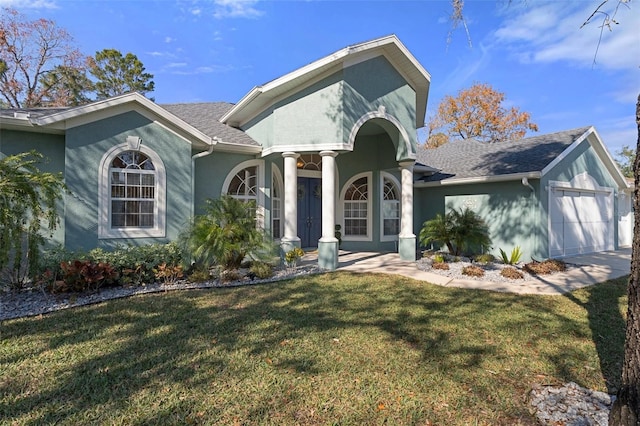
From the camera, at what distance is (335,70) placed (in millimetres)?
9422

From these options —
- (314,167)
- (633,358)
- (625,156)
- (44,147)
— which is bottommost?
(633,358)

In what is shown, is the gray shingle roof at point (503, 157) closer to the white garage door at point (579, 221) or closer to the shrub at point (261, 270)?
the white garage door at point (579, 221)

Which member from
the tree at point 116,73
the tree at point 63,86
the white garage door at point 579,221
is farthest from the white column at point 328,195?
the tree at point 63,86

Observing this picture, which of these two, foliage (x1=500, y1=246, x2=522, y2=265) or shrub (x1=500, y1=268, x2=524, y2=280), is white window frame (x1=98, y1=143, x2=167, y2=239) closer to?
shrub (x1=500, y1=268, x2=524, y2=280)

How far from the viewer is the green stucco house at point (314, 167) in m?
8.05

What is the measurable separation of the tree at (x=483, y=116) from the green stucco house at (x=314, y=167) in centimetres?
1815

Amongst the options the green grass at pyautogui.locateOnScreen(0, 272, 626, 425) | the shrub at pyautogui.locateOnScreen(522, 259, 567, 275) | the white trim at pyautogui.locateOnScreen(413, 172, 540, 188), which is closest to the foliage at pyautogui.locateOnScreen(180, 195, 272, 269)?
the green grass at pyautogui.locateOnScreen(0, 272, 626, 425)

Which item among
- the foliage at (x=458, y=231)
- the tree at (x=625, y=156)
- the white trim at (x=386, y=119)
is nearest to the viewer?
the white trim at (x=386, y=119)

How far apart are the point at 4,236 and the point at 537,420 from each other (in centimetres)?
830

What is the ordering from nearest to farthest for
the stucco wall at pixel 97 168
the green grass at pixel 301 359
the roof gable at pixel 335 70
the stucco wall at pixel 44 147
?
1. the green grass at pixel 301 359
2. the stucco wall at pixel 44 147
3. the stucco wall at pixel 97 168
4. the roof gable at pixel 335 70

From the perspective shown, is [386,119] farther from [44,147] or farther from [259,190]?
[44,147]

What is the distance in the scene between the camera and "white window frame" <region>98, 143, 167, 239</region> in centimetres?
809

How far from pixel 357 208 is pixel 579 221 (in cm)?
873

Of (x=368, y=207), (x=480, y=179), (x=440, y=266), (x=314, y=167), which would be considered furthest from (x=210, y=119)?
(x=480, y=179)
